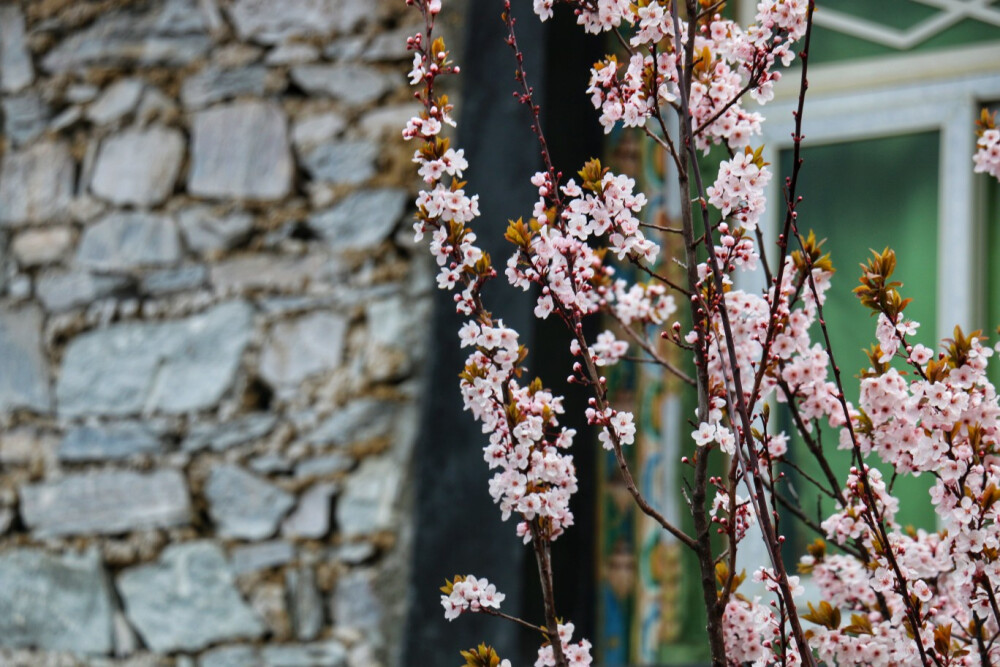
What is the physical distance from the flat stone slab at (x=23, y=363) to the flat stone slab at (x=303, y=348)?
63 cm

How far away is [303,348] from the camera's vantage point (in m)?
2.55

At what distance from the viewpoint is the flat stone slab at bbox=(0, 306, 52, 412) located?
2.80 m

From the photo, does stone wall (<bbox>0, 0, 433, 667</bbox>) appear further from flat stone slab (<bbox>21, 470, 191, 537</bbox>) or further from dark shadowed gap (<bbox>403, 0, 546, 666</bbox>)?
dark shadowed gap (<bbox>403, 0, 546, 666</bbox>)

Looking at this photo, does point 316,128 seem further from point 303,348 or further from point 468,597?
point 468,597

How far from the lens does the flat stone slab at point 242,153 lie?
8.71 ft

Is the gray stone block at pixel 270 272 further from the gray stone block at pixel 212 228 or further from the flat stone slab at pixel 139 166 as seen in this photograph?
the flat stone slab at pixel 139 166

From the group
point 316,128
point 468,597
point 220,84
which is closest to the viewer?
point 468,597

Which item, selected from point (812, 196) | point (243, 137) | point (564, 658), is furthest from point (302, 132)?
point (564, 658)

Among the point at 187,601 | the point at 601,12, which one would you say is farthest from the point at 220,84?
the point at 601,12

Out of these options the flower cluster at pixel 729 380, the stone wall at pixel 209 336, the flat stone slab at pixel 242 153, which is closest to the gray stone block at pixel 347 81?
the stone wall at pixel 209 336

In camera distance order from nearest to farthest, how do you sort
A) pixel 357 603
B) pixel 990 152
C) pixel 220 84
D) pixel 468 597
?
pixel 468 597, pixel 990 152, pixel 357 603, pixel 220 84

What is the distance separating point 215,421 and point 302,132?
27.7 inches

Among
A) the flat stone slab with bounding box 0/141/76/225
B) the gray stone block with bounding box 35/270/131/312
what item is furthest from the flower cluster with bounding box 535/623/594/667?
the flat stone slab with bounding box 0/141/76/225

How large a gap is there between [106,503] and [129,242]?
642 mm
